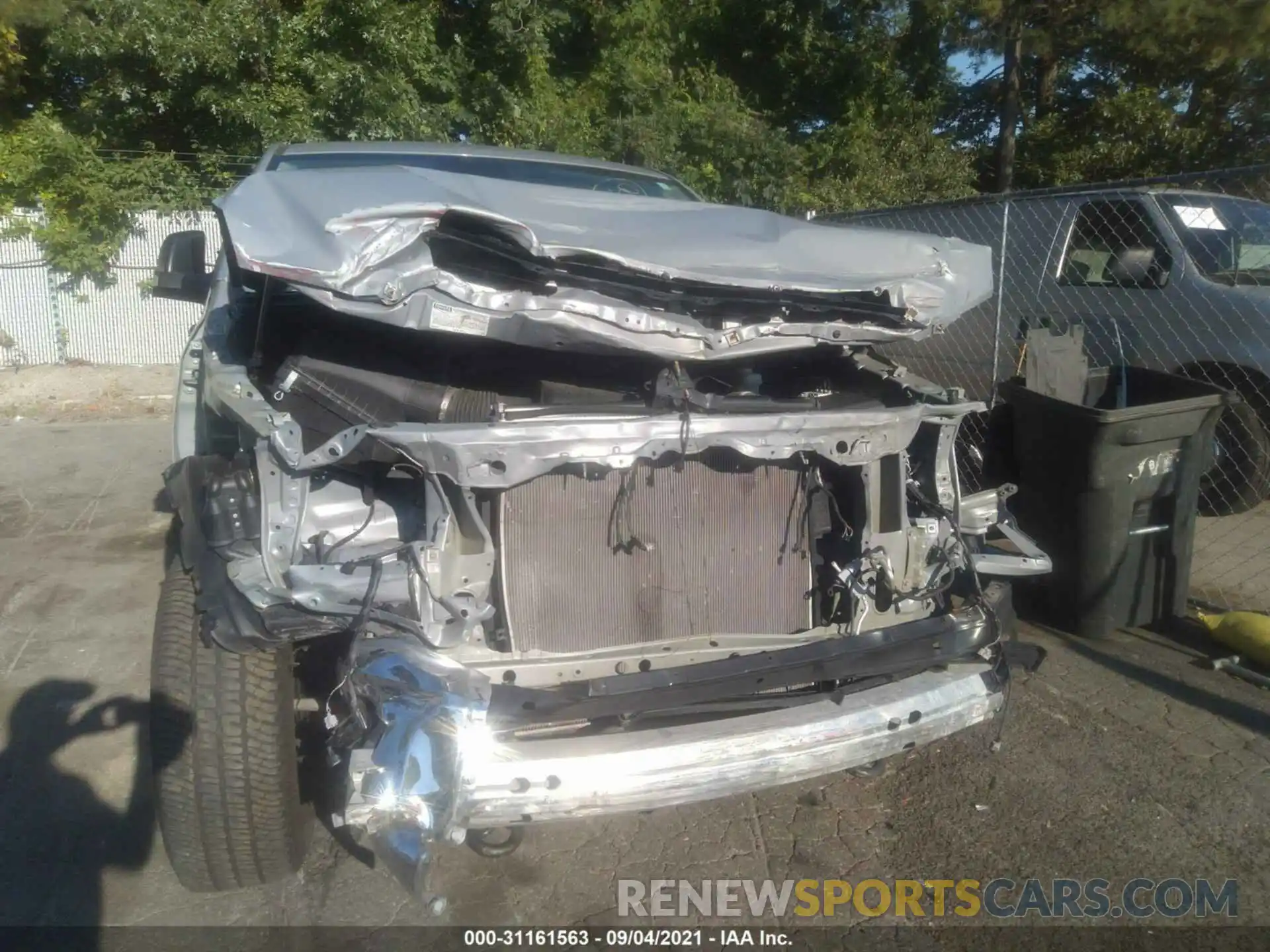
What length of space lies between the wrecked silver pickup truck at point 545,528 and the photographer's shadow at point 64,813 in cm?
36

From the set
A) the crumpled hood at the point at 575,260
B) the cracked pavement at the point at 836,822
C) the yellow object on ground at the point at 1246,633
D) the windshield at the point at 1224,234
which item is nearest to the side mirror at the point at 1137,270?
the windshield at the point at 1224,234

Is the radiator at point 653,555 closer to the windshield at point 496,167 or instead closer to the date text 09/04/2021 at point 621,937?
the date text 09/04/2021 at point 621,937

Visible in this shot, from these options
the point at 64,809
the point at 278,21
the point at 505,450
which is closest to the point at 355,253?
the point at 505,450

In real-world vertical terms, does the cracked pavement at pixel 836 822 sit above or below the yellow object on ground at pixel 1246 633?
below

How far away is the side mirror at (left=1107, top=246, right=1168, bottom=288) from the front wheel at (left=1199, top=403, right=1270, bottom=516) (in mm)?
893

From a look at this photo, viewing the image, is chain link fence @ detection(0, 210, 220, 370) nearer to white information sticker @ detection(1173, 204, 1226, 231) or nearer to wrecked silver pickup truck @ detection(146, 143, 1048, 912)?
wrecked silver pickup truck @ detection(146, 143, 1048, 912)

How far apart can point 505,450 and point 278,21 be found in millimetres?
11097

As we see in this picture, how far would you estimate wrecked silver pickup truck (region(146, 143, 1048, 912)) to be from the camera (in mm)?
2369

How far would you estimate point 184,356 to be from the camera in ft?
12.6

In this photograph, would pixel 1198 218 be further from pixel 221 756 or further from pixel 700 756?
pixel 221 756

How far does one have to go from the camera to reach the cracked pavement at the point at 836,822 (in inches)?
110

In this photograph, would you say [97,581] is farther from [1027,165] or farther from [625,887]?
[1027,165]
